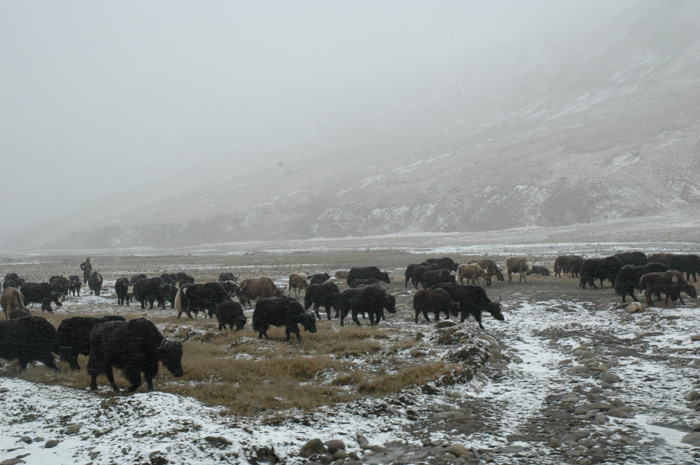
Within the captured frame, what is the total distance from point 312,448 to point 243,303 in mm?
15405

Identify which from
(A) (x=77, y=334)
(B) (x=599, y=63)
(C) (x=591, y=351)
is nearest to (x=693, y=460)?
(C) (x=591, y=351)

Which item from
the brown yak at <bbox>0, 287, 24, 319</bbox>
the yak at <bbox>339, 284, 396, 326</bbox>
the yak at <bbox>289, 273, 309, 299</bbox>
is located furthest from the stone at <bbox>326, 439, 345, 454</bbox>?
the yak at <bbox>289, 273, 309, 299</bbox>

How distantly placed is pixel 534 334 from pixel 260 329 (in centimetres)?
762

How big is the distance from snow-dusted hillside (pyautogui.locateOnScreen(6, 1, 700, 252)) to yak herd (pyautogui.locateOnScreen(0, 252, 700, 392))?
71844 mm

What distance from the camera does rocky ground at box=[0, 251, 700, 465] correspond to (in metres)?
6.52

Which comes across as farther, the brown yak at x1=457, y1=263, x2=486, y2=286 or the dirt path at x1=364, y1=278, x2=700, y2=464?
the brown yak at x1=457, y1=263, x2=486, y2=286

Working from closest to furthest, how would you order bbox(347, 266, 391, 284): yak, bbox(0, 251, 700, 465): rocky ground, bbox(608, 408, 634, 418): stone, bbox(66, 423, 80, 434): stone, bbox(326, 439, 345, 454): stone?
bbox(0, 251, 700, 465): rocky ground
bbox(326, 439, 345, 454): stone
bbox(66, 423, 80, 434): stone
bbox(608, 408, 634, 418): stone
bbox(347, 266, 391, 284): yak

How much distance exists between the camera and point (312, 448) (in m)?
6.70

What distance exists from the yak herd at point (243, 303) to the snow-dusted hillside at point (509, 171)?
71.8m

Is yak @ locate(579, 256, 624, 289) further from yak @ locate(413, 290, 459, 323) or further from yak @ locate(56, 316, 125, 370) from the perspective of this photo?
yak @ locate(56, 316, 125, 370)

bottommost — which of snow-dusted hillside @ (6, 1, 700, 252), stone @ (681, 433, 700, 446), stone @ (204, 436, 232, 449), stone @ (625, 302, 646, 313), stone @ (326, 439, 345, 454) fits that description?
stone @ (326, 439, 345, 454)

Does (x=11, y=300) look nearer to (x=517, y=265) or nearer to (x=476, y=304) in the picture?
(x=476, y=304)

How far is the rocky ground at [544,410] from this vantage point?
652cm

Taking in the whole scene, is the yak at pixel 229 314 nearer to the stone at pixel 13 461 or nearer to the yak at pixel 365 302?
the yak at pixel 365 302
